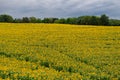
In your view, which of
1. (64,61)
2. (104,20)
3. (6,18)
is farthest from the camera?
(6,18)

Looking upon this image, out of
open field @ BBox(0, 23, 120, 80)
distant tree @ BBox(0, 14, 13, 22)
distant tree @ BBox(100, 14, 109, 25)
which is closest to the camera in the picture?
open field @ BBox(0, 23, 120, 80)

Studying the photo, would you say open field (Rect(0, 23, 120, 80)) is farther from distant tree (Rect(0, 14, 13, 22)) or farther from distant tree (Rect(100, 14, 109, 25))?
distant tree (Rect(0, 14, 13, 22))

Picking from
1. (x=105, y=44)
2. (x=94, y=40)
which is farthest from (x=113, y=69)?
(x=94, y=40)

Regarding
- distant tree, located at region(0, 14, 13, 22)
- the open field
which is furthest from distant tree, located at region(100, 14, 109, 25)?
the open field

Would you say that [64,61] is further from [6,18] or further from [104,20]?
[6,18]

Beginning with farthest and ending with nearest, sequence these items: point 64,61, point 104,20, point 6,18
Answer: point 6,18 < point 104,20 < point 64,61

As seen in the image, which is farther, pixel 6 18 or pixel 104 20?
pixel 6 18

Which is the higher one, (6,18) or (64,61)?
(64,61)

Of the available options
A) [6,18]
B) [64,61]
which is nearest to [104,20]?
[6,18]

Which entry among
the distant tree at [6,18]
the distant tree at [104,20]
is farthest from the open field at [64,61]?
the distant tree at [6,18]

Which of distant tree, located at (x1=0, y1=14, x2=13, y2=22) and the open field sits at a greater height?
the open field

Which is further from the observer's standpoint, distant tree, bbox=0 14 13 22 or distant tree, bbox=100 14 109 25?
distant tree, bbox=0 14 13 22

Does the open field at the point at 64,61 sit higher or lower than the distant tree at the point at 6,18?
higher

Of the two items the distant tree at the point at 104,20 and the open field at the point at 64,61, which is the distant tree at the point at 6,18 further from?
the open field at the point at 64,61
